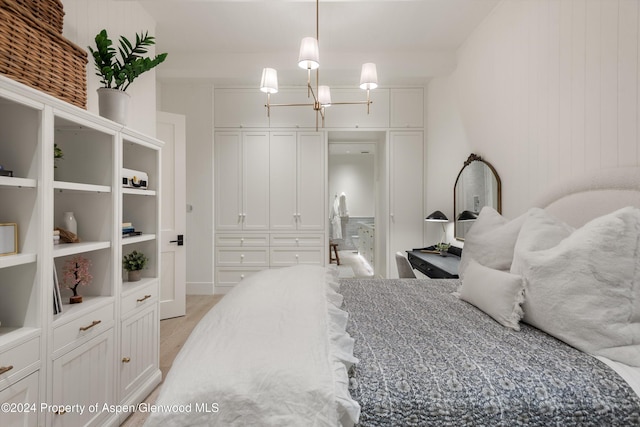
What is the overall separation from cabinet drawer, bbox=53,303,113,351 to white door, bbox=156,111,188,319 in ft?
6.13

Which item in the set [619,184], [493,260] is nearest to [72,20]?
[493,260]

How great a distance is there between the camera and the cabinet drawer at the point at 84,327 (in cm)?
137

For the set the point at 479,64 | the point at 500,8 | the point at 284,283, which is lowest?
the point at 284,283

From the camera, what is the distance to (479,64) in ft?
10.4

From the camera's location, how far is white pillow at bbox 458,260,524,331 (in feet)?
4.22

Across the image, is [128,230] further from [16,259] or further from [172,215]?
[172,215]

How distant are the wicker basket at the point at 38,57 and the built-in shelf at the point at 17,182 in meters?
0.39

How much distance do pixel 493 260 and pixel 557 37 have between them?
5.11 ft

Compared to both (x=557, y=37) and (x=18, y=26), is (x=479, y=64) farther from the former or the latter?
(x=18, y=26)

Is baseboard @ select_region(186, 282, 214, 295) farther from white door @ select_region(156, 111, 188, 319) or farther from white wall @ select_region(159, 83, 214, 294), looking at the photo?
white door @ select_region(156, 111, 188, 319)

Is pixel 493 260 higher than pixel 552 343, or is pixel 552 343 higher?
pixel 493 260

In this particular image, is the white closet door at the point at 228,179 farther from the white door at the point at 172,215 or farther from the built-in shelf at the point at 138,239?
the built-in shelf at the point at 138,239

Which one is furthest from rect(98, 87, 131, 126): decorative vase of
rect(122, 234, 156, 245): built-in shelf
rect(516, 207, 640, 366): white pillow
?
rect(516, 207, 640, 366): white pillow

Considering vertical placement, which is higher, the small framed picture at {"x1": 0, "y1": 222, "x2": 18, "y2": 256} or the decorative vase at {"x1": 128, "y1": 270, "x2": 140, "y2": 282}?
the small framed picture at {"x1": 0, "y1": 222, "x2": 18, "y2": 256}
